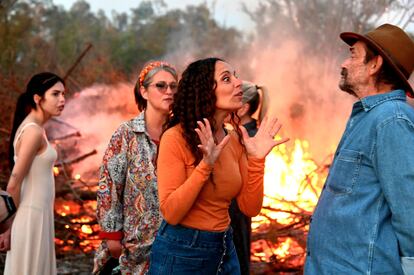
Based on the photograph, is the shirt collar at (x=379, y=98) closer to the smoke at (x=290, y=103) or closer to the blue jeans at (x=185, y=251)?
the blue jeans at (x=185, y=251)

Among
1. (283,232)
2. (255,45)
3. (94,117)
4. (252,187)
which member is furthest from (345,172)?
(255,45)

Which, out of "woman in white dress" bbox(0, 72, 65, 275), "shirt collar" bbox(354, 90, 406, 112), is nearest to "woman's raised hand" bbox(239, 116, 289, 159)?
"shirt collar" bbox(354, 90, 406, 112)

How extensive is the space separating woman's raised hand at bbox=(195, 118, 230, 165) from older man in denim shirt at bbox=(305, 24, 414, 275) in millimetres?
589

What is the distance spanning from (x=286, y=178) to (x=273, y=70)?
4603 mm

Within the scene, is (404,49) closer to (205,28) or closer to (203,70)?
(203,70)

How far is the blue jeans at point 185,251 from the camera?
118 inches

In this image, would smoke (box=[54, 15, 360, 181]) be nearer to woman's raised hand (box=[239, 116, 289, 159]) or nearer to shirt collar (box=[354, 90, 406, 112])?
woman's raised hand (box=[239, 116, 289, 159])

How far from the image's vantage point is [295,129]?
11.5m

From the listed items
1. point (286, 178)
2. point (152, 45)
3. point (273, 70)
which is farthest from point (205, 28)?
point (286, 178)

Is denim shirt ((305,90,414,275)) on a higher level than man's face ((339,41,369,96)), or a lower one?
lower

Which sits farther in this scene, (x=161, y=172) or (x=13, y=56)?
(x=13, y=56)

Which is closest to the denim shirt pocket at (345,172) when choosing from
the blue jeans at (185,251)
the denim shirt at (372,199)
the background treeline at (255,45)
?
the denim shirt at (372,199)

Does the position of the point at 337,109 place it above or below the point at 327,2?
below

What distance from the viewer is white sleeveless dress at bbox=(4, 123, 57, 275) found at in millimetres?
4207
